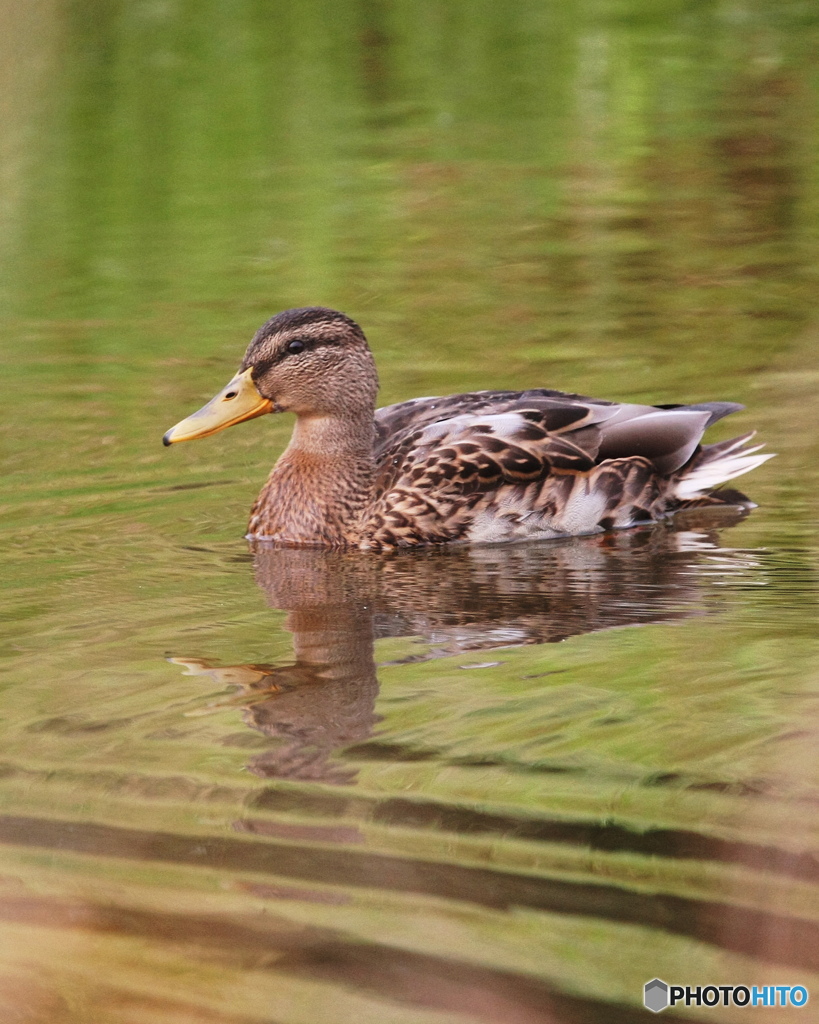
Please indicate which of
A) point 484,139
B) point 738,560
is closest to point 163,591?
point 738,560

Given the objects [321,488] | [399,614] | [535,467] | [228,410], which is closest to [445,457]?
[535,467]

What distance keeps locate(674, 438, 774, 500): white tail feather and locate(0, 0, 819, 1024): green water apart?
7.1 inches

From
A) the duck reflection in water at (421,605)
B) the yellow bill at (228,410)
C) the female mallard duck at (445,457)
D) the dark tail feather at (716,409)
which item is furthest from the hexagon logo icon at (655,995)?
the dark tail feather at (716,409)

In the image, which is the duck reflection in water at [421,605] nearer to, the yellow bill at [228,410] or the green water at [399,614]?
the green water at [399,614]

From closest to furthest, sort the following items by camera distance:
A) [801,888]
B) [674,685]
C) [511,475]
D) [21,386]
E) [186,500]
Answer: [801,888] → [674,685] → [511,475] → [186,500] → [21,386]

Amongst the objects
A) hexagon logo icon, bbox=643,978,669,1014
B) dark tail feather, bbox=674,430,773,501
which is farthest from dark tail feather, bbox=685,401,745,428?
hexagon logo icon, bbox=643,978,669,1014

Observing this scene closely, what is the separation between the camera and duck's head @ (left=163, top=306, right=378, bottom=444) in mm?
7219

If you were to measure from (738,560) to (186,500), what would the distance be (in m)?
2.55

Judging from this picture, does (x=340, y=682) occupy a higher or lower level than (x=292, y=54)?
lower

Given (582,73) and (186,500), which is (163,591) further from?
(582,73)

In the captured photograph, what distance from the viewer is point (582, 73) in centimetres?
1662

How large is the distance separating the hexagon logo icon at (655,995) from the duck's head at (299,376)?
14.1 feet

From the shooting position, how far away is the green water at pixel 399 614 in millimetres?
3381

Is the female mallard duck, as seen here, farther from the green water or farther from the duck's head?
the green water
